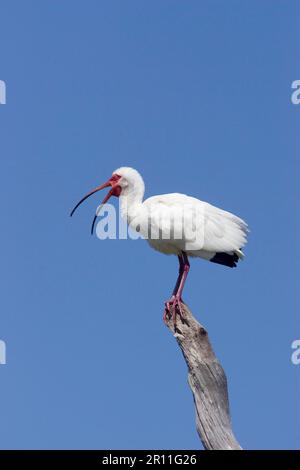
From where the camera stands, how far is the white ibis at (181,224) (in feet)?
51.8

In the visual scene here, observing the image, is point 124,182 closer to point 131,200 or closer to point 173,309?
point 131,200

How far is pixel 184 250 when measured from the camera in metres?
16.0

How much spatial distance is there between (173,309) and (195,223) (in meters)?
2.00

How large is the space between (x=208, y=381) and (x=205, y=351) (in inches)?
15.4

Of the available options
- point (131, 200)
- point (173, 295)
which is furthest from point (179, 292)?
point (131, 200)

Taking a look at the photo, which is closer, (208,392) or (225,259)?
(208,392)

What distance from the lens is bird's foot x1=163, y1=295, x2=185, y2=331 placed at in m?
14.2

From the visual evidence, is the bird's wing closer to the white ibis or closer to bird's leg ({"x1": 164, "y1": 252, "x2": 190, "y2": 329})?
the white ibis

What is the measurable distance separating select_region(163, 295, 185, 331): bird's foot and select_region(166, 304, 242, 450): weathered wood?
2.07 ft

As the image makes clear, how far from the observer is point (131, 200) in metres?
16.3
